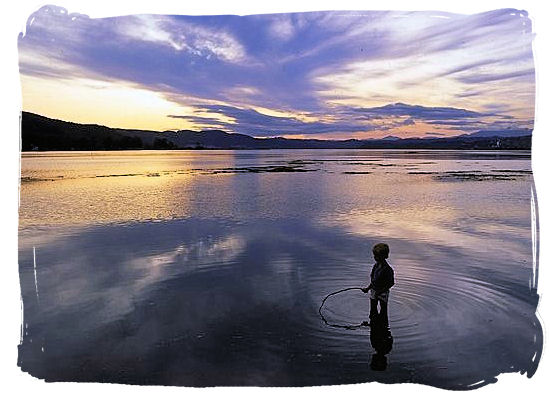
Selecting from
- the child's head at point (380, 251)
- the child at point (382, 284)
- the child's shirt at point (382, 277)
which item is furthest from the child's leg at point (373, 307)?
the child's head at point (380, 251)

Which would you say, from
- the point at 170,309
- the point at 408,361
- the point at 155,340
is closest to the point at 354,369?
the point at 408,361

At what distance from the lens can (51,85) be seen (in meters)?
3.54

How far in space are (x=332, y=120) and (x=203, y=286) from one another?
200 cm

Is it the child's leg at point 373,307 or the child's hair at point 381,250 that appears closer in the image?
the child's hair at point 381,250

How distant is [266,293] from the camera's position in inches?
166

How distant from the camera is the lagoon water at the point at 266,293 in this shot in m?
2.91

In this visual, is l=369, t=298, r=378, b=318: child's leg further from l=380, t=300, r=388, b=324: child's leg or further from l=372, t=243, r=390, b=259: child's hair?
l=372, t=243, r=390, b=259: child's hair

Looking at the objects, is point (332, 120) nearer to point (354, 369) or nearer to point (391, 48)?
point (391, 48)

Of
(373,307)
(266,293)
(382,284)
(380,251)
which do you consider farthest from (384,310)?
(266,293)

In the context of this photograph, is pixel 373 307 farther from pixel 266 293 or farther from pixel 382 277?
pixel 266 293

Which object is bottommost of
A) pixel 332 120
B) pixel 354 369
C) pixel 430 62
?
pixel 354 369

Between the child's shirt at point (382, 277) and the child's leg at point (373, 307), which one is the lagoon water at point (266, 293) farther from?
the child's shirt at point (382, 277)

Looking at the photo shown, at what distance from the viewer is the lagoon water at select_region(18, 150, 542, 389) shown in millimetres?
2910

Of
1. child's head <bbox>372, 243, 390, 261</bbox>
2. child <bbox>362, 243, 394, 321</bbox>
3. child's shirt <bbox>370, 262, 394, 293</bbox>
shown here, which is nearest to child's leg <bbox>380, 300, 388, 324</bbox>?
child <bbox>362, 243, 394, 321</bbox>
